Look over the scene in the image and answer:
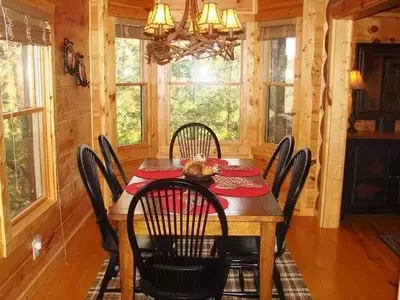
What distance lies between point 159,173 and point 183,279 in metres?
1.07

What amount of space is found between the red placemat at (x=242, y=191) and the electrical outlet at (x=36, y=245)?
120 centimetres

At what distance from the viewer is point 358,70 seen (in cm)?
438

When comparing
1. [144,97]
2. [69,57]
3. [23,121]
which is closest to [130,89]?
[144,97]

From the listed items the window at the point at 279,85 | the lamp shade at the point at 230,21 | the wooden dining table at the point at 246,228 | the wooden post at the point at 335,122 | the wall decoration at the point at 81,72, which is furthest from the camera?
the window at the point at 279,85

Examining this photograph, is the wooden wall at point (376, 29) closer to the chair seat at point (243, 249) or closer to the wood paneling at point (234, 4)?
the wood paneling at point (234, 4)

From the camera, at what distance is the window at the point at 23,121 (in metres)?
2.48

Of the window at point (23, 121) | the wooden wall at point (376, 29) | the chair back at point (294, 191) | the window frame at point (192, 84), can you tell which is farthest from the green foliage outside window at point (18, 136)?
the wooden wall at point (376, 29)

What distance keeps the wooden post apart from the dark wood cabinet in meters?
0.19

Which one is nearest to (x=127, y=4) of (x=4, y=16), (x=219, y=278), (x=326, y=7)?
(x=326, y=7)

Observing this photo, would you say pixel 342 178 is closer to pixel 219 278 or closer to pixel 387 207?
pixel 387 207

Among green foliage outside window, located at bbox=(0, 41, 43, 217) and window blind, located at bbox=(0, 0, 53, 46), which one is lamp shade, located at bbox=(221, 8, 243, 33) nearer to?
window blind, located at bbox=(0, 0, 53, 46)

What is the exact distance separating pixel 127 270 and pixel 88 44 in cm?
251

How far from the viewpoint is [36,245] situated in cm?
273

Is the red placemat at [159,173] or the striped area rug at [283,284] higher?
the red placemat at [159,173]
